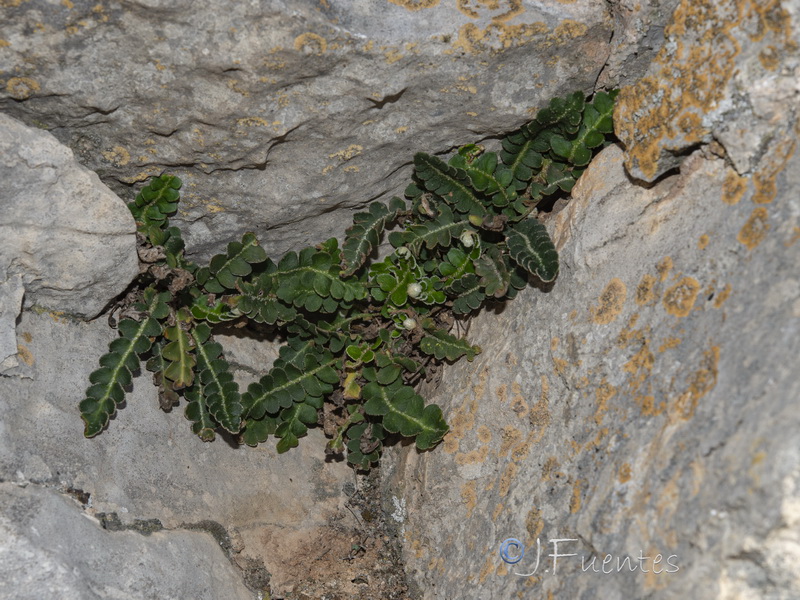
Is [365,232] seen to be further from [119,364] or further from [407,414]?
[119,364]

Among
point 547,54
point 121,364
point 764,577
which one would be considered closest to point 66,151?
point 121,364

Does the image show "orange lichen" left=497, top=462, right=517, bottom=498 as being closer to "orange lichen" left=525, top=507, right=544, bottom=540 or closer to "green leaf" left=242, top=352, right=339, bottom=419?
"orange lichen" left=525, top=507, right=544, bottom=540

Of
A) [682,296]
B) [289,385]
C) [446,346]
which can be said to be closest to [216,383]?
[289,385]

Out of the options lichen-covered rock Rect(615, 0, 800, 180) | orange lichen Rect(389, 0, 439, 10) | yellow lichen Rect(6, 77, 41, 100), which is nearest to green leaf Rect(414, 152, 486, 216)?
orange lichen Rect(389, 0, 439, 10)

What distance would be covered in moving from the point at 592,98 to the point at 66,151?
2611mm

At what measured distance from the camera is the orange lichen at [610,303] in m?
3.27

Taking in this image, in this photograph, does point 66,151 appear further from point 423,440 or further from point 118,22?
point 423,440

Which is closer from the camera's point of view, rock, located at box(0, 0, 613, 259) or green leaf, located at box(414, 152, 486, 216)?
rock, located at box(0, 0, 613, 259)

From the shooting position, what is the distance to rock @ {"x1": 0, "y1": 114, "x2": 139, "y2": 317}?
3406 mm

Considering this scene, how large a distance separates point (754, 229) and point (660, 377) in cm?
64

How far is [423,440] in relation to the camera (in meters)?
3.91

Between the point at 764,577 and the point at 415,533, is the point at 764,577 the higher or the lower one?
the higher one

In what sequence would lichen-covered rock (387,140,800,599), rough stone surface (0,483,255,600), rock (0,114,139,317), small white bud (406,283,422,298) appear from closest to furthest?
lichen-covered rock (387,140,800,599) → rough stone surface (0,483,255,600) → rock (0,114,139,317) → small white bud (406,283,422,298)

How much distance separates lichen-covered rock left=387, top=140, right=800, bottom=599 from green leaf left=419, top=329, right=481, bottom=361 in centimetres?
10
